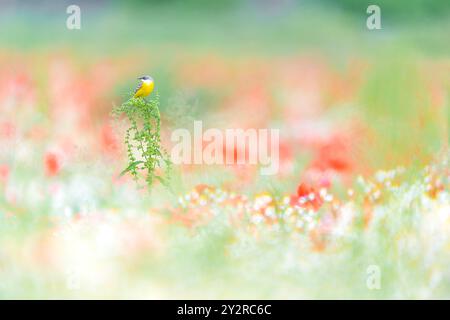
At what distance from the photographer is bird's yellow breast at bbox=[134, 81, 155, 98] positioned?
3277mm

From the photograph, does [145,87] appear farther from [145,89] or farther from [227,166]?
[227,166]

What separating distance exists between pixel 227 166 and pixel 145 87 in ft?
1.66

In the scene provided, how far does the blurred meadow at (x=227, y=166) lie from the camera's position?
3152 mm

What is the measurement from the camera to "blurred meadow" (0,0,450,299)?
10.3 feet

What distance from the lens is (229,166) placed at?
3.27 metres

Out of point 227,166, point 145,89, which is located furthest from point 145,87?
point 227,166

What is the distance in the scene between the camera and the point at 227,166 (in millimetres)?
3275

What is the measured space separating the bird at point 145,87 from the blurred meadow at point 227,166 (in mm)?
38

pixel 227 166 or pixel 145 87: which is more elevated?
pixel 145 87

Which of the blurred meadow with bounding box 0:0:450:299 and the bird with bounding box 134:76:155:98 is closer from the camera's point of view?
the blurred meadow with bounding box 0:0:450:299

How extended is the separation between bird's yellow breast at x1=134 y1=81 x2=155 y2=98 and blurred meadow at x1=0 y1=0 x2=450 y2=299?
45 millimetres

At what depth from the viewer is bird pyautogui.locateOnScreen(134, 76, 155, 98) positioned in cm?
328
